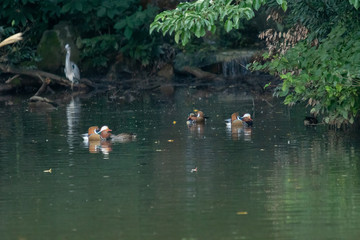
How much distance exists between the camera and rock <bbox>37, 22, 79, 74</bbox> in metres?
37.1

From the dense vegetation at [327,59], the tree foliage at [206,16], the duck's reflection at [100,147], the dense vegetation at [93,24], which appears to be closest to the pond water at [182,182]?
the duck's reflection at [100,147]

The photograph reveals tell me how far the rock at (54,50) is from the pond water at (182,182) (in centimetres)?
1570

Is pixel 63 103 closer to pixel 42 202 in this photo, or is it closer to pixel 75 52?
pixel 75 52

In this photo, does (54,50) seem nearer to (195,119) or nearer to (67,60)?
(67,60)

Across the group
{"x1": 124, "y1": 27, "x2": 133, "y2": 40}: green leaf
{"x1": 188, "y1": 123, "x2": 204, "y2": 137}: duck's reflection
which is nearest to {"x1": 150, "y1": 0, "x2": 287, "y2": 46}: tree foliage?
{"x1": 188, "y1": 123, "x2": 204, "y2": 137}: duck's reflection

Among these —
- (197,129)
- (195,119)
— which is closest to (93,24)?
(195,119)

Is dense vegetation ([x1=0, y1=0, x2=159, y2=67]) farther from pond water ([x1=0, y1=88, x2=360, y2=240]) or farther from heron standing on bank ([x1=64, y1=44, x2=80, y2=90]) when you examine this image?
pond water ([x1=0, y1=88, x2=360, y2=240])

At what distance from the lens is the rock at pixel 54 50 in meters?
37.1

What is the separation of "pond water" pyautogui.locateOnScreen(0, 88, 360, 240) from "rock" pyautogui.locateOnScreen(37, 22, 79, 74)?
15704 mm

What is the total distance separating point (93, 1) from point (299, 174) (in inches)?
990

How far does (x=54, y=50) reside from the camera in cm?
3719

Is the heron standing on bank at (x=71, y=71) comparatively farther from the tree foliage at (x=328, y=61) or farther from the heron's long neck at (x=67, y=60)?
the tree foliage at (x=328, y=61)

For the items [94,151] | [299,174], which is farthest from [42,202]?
[94,151]

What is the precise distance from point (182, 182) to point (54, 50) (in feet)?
83.7
